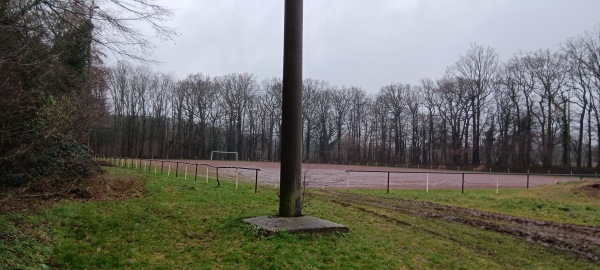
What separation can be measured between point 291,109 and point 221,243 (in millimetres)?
3135

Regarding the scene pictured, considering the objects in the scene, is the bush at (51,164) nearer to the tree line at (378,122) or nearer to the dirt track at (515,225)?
the dirt track at (515,225)

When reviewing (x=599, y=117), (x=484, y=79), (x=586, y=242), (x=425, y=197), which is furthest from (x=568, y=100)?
(x=586, y=242)

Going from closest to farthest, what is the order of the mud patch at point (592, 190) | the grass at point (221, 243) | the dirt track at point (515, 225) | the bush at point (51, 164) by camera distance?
the grass at point (221, 243) < the dirt track at point (515, 225) < the bush at point (51, 164) < the mud patch at point (592, 190)

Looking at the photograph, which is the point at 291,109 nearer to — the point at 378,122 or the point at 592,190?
the point at 592,190

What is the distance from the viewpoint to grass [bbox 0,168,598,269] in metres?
6.86

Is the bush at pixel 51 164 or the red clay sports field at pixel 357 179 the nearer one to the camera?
the bush at pixel 51 164

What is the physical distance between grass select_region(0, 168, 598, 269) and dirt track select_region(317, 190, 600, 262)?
62cm

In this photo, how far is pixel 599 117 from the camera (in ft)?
211

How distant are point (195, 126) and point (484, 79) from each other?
54018 millimetres

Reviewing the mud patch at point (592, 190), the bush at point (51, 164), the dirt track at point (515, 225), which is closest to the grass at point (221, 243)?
the dirt track at point (515, 225)

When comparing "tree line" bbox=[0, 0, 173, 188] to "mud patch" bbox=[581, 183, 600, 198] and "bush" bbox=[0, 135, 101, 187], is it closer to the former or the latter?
"bush" bbox=[0, 135, 101, 187]

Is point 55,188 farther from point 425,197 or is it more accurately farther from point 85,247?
point 425,197

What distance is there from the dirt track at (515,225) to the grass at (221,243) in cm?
62

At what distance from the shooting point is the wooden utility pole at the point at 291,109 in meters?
9.56
